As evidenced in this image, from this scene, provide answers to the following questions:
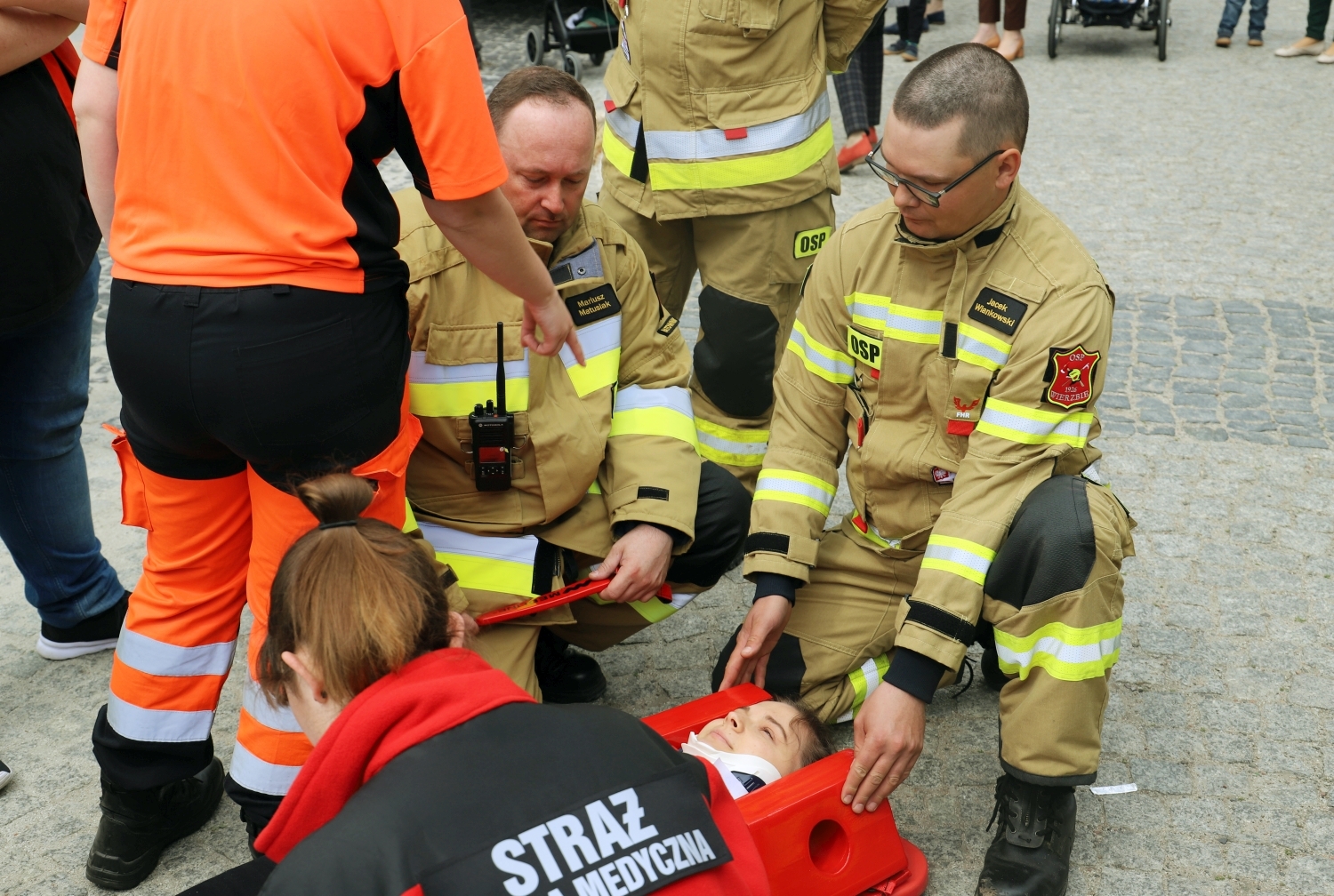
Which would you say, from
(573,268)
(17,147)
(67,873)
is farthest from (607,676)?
(17,147)

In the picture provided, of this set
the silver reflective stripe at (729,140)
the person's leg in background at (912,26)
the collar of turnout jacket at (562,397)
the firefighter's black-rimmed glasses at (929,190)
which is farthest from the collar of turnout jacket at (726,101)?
the person's leg in background at (912,26)

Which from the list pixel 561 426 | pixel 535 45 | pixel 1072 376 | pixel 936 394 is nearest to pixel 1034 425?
pixel 1072 376

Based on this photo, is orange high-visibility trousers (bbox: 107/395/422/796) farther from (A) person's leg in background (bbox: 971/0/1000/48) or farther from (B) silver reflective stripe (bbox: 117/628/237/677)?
(A) person's leg in background (bbox: 971/0/1000/48)

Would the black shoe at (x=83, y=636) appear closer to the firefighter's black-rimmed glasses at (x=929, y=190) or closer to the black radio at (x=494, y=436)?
the black radio at (x=494, y=436)

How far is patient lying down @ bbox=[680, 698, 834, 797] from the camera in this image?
2445 mm

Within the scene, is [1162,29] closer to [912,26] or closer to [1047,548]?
[912,26]

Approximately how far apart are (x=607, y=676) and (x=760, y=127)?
171cm

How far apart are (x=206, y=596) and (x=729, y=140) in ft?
7.02

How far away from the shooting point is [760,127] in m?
3.79

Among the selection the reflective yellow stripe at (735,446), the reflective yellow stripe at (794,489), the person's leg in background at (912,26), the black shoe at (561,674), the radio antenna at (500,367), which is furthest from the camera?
the person's leg in background at (912,26)

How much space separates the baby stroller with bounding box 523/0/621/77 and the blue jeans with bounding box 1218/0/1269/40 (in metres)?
5.10

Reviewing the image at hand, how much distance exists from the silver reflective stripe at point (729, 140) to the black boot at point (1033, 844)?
2.06 m

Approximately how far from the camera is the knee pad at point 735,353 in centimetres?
400

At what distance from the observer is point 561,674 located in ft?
10.6
